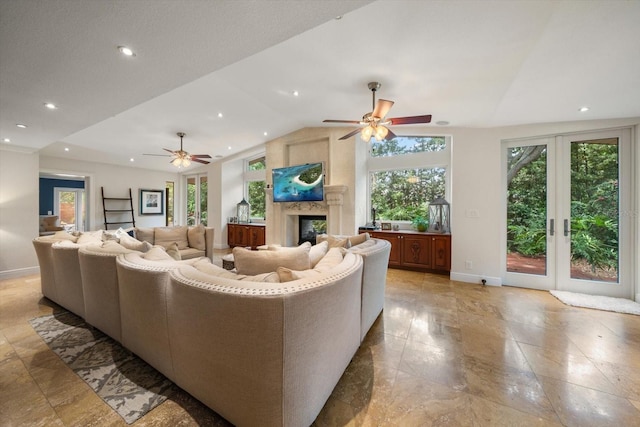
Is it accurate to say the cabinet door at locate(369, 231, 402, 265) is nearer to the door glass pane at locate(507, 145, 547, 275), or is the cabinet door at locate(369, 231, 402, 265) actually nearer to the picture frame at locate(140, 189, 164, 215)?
the door glass pane at locate(507, 145, 547, 275)

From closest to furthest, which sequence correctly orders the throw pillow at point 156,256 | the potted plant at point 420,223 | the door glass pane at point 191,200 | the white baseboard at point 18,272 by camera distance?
the throw pillow at point 156,256
the white baseboard at point 18,272
the potted plant at point 420,223
the door glass pane at point 191,200

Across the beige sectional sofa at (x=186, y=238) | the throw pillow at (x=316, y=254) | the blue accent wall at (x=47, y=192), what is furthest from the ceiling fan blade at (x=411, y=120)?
the blue accent wall at (x=47, y=192)

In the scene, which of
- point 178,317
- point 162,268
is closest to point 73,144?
point 162,268

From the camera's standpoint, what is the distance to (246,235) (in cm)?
695

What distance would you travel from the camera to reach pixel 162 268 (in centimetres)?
162

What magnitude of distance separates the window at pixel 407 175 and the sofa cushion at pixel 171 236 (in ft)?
13.1

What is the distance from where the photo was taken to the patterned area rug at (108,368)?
1.53 meters

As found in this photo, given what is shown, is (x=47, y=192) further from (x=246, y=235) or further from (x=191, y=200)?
(x=246, y=235)

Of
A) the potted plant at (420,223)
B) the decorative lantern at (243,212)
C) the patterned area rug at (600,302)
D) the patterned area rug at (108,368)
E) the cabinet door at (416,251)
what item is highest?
the decorative lantern at (243,212)

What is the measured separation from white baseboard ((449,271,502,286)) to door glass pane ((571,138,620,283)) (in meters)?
0.95

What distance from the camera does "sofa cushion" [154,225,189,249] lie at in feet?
14.3

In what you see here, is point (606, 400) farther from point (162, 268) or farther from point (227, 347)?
point (162, 268)

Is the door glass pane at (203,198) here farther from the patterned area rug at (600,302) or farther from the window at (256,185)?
the patterned area rug at (600,302)

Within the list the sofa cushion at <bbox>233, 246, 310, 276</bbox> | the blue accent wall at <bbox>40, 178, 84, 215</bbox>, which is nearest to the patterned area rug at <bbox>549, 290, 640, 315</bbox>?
the sofa cushion at <bbox>233, 246, 310, 276</bbox>
